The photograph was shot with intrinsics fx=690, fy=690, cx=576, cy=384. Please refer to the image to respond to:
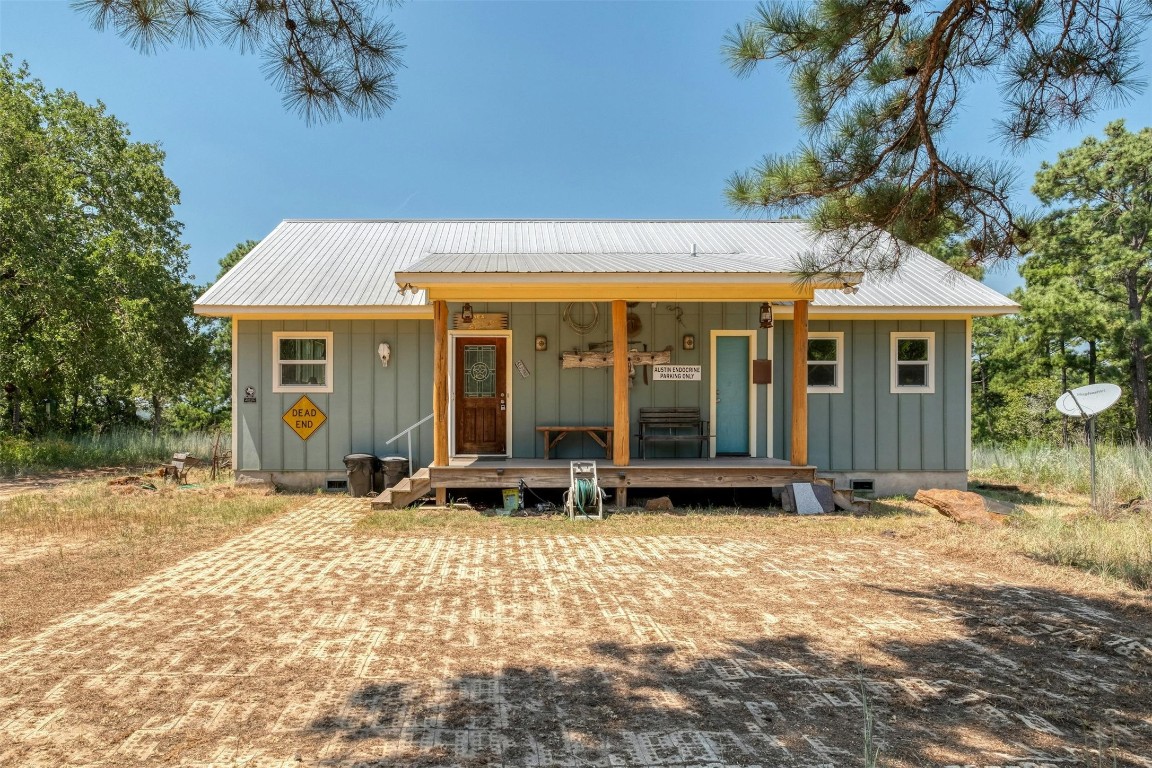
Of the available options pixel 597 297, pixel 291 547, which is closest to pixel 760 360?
pixel 597 297

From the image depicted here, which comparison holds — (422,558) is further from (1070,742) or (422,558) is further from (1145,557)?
(1145,557)

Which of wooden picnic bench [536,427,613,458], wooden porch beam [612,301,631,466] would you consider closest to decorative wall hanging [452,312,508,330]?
wooden picnic bench [536,427,613,458]

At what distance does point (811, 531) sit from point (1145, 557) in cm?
291

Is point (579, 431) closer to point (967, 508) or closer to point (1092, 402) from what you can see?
point (967, 508)

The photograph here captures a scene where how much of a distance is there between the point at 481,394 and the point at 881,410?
252 inches

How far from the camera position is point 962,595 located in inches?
203

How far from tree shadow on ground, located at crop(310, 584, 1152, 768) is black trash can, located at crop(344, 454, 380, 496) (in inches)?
278

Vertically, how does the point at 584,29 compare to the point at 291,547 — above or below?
above

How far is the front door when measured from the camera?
35.5 ft

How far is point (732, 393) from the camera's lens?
35.6 feet

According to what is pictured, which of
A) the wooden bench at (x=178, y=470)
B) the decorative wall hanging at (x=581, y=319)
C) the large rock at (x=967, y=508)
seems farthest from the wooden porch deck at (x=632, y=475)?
the wooden bench at (x=178, y=470)

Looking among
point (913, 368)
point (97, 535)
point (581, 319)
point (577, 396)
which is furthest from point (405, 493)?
point (913, 368)

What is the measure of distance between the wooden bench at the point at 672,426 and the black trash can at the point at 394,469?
140 inches

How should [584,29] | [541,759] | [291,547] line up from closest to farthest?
[541,759]
[291,547]
[584,29]
